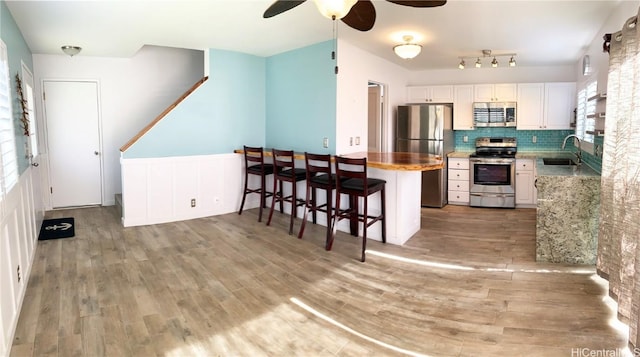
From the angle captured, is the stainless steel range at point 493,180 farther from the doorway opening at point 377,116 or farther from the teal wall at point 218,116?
the teal wall at point 218,116

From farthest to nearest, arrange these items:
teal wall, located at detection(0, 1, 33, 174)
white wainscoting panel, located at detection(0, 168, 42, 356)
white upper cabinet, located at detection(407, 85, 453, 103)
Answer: white upper cabinet, located at detection(407, 85, 453, 103) < teal wall, located at detection(0, 1, 33, 174) < white wainscoting panel, located at detection(0, 168, 42, 356)

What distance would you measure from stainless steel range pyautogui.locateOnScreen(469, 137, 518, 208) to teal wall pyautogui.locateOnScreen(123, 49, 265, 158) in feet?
11.6

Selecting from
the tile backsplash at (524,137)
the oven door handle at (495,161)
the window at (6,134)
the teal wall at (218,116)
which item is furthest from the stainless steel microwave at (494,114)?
the window at (6,134)

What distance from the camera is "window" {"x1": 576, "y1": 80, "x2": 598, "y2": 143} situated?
429 cm

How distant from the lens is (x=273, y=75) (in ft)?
19.0

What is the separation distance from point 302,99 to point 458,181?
121 inches

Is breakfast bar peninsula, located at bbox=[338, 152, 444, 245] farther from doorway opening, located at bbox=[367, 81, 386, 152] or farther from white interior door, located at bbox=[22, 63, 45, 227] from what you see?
white interior door, located at bbox=[22, 63, 45, 227]

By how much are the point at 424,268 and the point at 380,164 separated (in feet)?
3.59

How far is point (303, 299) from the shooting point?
290 centimetres

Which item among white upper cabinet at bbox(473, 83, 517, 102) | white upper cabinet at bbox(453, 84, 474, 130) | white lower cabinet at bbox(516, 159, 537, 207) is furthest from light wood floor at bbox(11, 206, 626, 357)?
white upper cabinet at bbox(473, 83, 517, 102)

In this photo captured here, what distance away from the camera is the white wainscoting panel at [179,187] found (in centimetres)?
495

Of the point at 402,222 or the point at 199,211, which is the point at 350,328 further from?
the point at 199,211

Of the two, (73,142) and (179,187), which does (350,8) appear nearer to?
(179,187)

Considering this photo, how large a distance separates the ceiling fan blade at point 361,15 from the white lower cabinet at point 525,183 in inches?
178
